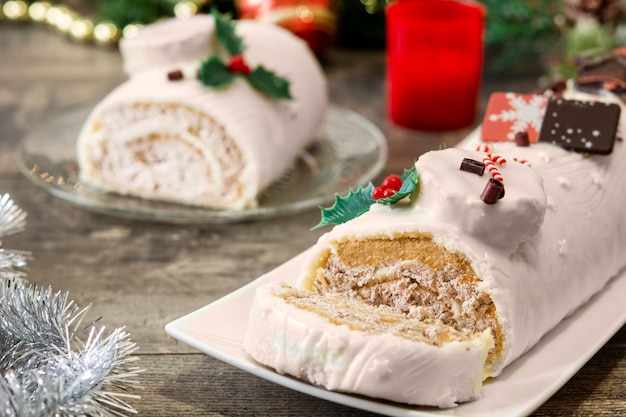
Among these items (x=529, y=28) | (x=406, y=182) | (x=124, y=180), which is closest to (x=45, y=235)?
(x=124, y=180)

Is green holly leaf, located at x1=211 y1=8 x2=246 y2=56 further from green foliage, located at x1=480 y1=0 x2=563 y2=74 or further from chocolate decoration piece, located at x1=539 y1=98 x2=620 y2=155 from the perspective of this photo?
green foliage, located at x1=480 y1=0 x2=563 y2=74

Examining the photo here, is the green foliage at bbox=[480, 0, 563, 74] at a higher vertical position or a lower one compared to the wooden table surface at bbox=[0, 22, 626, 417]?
higher

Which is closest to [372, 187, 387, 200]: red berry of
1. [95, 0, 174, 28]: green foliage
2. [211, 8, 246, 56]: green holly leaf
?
[211, 8, 246, 56]: green holly leaf

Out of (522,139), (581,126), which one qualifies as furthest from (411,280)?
(581,126)

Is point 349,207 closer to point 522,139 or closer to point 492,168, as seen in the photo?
point 492,168

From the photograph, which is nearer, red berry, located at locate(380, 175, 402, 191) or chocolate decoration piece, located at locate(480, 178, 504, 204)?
chocolate decoration piece, located at locate(480, 178, 504, 204)
